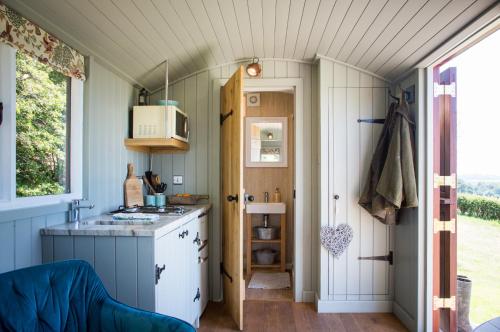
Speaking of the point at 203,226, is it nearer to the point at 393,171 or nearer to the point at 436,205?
the point at 393,171

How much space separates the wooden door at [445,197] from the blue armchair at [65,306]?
2.01 metres

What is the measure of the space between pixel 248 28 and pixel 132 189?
161 cm

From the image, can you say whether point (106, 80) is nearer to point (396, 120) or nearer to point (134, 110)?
point (134, 110)

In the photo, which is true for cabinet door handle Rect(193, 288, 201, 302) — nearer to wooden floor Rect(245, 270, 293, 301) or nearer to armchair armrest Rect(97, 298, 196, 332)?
wooden floor Rect(245, 270, 293, 301)

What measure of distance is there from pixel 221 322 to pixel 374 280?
139cm

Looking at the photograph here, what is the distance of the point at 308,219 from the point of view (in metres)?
2.91

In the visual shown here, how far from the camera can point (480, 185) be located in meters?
2.17

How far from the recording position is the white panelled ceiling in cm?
170

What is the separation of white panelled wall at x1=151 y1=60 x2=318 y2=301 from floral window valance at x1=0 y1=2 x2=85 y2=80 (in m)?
1.14

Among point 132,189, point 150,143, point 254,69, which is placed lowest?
point 132,189

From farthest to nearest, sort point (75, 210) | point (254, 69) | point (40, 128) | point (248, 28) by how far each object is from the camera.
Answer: point (254, 69), point (248, 28), point (75, 210), point (40, 128)

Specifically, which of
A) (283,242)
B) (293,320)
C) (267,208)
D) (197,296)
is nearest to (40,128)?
(197,296)

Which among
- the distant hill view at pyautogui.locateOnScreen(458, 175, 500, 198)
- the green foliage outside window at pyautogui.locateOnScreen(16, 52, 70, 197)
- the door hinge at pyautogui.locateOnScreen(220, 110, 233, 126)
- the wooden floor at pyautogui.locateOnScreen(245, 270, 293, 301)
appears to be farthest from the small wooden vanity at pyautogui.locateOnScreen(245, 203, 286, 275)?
the green foliage outside window at pyautogui.locateOnScreen(16, 52, 70, 197)

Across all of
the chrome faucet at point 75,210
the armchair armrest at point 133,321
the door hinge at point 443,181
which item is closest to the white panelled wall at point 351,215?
the door hinge at point 443,181
